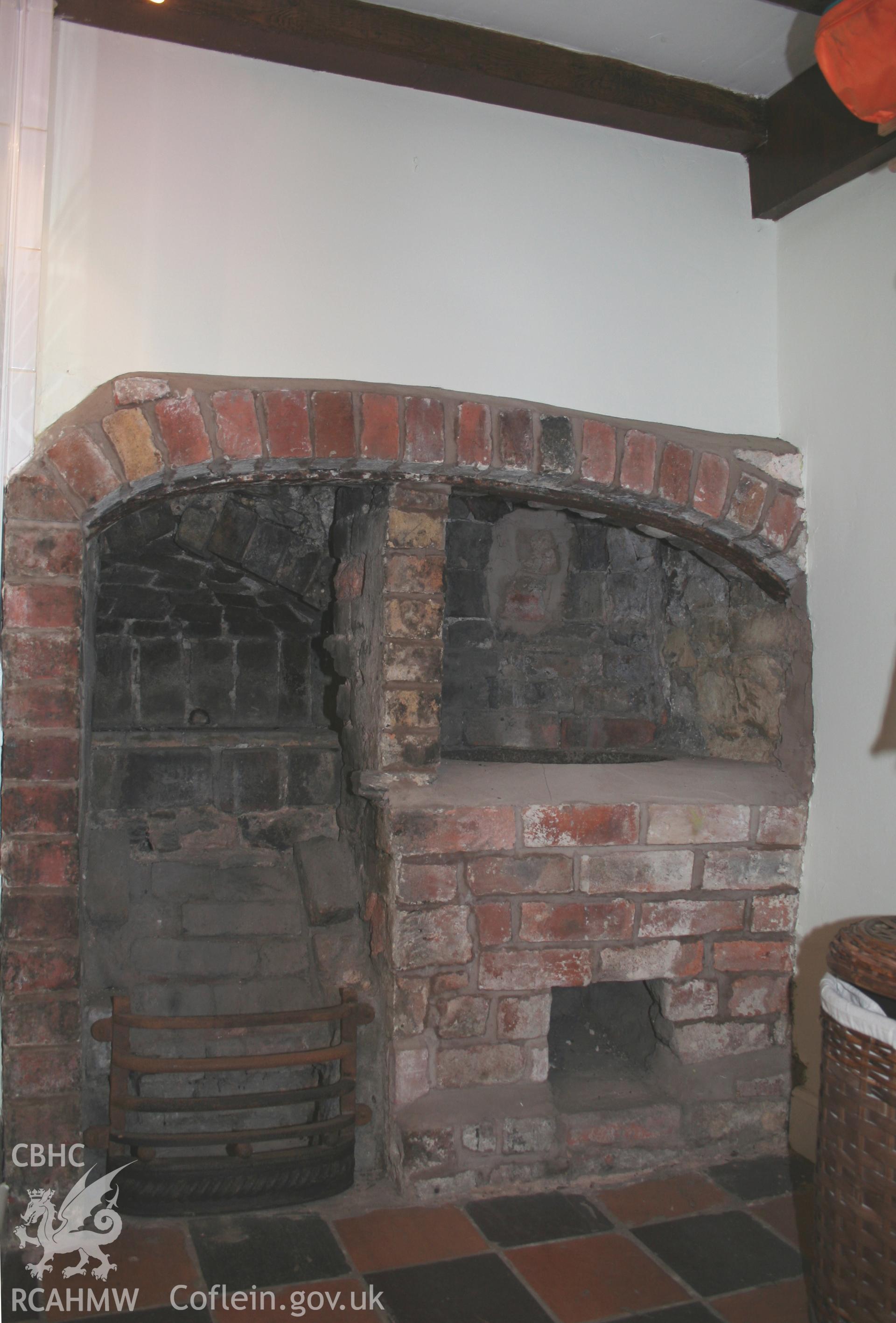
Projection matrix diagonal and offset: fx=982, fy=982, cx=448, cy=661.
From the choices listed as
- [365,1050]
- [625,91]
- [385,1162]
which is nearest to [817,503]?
[625,91]

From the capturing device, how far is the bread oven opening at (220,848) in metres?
2.12

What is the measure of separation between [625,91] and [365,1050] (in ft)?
7.39

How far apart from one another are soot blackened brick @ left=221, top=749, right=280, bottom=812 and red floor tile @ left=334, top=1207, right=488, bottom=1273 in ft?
3.96

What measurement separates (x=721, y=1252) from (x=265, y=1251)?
900 mm

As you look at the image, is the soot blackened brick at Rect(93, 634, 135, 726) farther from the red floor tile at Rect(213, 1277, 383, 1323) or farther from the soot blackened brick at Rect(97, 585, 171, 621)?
the red floor tile at Rect(213, 1277, 383, 1323)

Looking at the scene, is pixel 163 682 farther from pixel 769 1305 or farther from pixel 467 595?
pixel 769 1305

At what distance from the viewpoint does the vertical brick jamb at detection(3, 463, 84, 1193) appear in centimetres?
186

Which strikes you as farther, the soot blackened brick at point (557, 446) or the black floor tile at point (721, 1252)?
the soot blackened brick at point (557, 446)

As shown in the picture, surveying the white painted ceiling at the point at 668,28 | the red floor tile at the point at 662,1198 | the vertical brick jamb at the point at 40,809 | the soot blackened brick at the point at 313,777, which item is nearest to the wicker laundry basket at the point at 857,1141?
the red floor tile at the point at 662,1198

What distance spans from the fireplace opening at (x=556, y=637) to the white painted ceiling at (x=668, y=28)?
4.23 ft

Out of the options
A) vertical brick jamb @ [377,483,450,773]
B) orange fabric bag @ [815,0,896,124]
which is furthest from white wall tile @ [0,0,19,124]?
orange fabric bag @ [815,0,896,124]

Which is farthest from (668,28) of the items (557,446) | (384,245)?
(557,446)

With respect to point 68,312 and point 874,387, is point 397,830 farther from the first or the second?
point 874,387

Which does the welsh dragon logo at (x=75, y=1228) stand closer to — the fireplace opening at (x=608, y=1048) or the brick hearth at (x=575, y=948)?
the brick hearth at (x=575, y=948)
